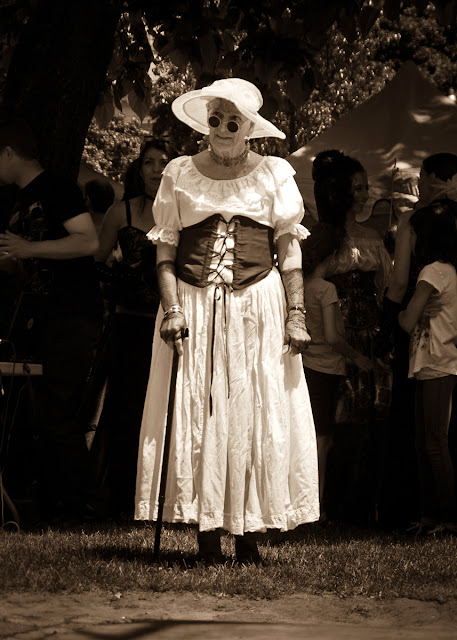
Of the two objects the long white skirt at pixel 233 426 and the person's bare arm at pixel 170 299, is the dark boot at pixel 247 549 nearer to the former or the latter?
the long white skirt at pixel 233 426

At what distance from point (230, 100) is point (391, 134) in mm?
7038

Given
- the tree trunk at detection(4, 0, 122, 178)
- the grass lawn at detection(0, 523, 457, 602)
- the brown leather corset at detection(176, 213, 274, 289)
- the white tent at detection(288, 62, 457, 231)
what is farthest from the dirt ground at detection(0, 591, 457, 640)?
the white tent at detection(288, 62, 457, 231)

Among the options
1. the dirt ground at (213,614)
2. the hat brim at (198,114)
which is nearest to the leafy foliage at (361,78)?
the hat brim at (198,114)

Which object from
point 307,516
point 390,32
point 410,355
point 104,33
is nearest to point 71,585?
point 307,516

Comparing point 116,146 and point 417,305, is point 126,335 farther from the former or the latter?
point 116,146

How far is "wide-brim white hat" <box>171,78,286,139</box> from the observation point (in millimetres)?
5594

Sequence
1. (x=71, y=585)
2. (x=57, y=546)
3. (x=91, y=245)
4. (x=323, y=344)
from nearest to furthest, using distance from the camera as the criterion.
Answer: (x=71, y=585), (x=57, y=546), (x=91, y=245), (x=323, y=344)

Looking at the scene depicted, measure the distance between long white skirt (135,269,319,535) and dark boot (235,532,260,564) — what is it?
14 cm

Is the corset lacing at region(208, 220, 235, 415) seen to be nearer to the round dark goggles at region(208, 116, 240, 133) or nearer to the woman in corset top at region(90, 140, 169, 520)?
the round dark goggles at region(208, 116, 240, 133)

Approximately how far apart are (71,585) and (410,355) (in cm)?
285

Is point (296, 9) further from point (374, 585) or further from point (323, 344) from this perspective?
point (374, 585)

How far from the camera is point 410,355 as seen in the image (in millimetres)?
6934

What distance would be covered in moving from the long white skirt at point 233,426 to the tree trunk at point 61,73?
8.97 feet

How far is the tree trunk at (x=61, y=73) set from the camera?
792 centimetres
